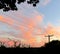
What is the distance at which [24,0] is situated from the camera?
1720cm

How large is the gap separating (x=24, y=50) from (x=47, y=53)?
4.19 ft

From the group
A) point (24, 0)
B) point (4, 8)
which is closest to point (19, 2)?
point (24, 0)

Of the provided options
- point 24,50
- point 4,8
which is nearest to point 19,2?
point 4,8

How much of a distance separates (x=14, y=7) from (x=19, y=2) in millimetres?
880

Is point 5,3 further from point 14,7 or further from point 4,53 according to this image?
point 4,53

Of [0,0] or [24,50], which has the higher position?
[0,0]

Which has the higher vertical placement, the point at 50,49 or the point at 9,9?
the point at 9,9

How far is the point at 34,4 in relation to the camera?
17.6 metres

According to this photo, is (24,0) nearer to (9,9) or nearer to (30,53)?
(9,9)

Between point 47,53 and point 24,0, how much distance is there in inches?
273

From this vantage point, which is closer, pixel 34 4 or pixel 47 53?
pixel 47 53

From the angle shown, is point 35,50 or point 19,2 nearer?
point 35,50

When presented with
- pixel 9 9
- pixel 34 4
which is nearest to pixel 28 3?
pixel 34 4

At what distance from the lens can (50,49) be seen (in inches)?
451
